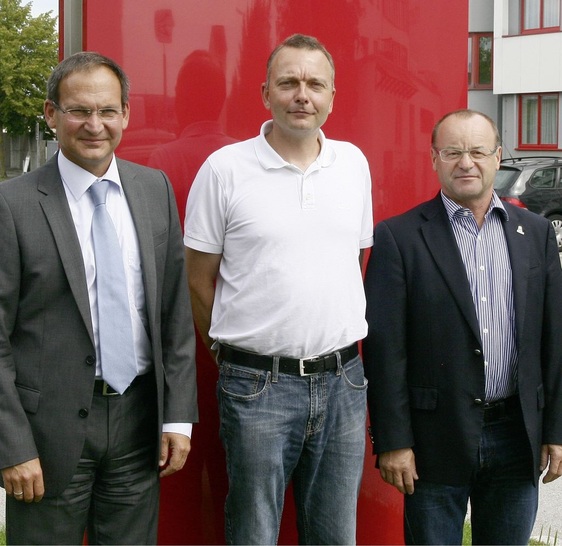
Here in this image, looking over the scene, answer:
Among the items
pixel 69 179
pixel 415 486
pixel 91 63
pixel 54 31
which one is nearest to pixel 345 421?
pixel 415 486

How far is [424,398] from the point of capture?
9.10ft

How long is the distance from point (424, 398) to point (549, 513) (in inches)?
80.1

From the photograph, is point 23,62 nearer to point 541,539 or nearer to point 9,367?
point 541,539

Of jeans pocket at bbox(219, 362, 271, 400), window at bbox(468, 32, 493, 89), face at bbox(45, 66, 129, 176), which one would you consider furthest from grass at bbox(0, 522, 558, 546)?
window at bbox(468, 32, 493, 89)

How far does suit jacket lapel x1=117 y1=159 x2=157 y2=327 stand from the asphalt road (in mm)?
2233

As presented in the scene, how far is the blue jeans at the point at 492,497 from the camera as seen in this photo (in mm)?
2771

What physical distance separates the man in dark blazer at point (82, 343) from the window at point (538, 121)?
73.7 ft

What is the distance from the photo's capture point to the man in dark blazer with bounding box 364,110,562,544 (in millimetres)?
2738

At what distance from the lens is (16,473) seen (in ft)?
7.50

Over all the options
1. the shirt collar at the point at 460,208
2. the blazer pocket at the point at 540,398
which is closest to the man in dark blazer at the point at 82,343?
the shirt collar at the point at 460,208

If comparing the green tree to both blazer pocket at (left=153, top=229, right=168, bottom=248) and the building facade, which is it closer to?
the building facade

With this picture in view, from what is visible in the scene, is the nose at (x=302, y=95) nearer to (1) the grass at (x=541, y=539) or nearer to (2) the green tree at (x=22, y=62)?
(1) the grass at (x=541, y=539)

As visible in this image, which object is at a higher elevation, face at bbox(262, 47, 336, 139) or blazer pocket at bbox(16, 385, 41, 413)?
face at bbox(262, 47, 336, 139)

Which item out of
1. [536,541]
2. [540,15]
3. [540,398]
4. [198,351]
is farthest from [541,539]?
[540,15]
